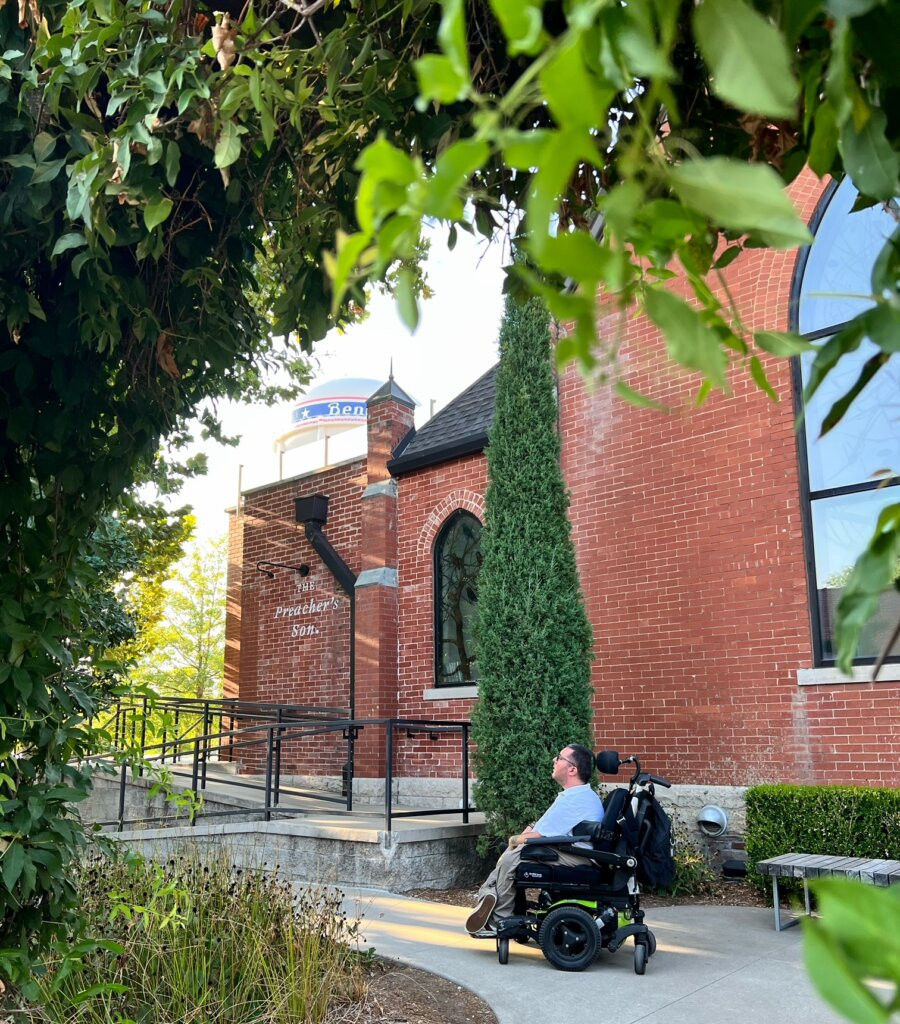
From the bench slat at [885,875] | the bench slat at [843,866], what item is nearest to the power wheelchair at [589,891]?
the bench slat at [843,866]

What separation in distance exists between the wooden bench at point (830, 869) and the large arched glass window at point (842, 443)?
190 centimetres

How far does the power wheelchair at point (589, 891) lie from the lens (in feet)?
19.1

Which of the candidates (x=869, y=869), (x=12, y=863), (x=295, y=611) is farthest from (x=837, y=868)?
(x=295, y=611)

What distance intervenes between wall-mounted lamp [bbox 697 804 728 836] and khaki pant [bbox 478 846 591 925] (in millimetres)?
2926

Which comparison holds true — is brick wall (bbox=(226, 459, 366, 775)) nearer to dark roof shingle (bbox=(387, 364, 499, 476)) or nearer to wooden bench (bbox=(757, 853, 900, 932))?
dark roof shingle (bbox=(387, 364, 499, 476))

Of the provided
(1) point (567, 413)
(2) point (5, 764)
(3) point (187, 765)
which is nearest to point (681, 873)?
(1) point (567, 413)

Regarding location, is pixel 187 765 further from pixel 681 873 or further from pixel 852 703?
pixel 852 703

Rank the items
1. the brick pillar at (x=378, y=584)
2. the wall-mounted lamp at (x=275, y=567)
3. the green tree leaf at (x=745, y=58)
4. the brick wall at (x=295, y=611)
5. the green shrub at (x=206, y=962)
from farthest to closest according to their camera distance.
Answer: the wall-mounted lamp at (x=275, y=567) → the brick wall at (x=295, y=611) → the brick pillar at (x=378, y=584) → the green shrub at (x=206, y=962) → the green tree leaf at (x=745, y=58)

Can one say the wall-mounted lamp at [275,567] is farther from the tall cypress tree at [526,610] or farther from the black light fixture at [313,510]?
the tall cypress tree at [526,610]

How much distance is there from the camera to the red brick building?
8.29 meters

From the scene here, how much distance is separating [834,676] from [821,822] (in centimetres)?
126

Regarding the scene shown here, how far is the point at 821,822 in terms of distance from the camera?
7.44 m

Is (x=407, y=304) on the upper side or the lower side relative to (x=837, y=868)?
upper

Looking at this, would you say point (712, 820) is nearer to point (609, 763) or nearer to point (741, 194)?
point (609, 763)
